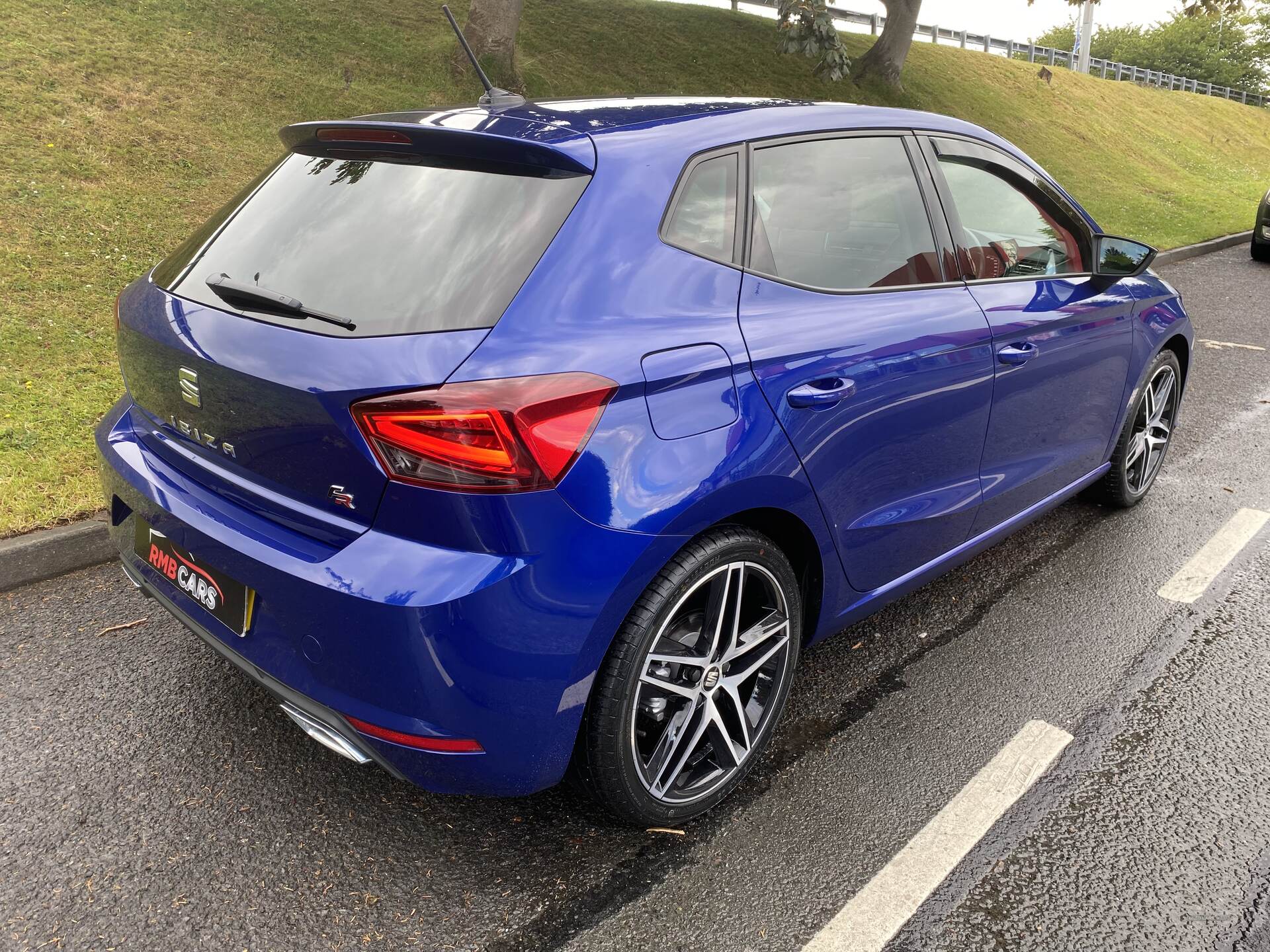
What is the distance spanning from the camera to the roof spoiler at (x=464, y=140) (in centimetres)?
221

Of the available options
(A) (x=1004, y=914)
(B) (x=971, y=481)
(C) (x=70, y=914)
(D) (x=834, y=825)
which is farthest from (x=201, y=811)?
(B) (x=971, y=481)

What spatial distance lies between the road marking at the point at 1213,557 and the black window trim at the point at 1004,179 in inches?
51.7

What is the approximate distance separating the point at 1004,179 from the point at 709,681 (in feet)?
7.21

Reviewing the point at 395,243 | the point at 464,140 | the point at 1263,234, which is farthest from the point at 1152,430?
the point at 1263,234

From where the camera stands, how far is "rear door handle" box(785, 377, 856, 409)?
2375 mm

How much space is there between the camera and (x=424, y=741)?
202cm

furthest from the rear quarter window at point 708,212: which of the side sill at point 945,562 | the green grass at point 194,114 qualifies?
the green grass at point 194,114

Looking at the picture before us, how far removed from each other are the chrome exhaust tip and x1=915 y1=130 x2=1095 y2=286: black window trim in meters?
2.28

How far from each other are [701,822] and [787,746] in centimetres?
44

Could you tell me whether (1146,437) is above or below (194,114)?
below

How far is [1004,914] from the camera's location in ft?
7.36

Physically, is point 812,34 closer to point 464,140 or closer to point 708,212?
point 708,212

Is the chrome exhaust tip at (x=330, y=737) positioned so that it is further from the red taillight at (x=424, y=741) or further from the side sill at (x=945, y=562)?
the side sill at (x=945, y=562)

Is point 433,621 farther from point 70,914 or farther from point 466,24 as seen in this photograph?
point 466,24
